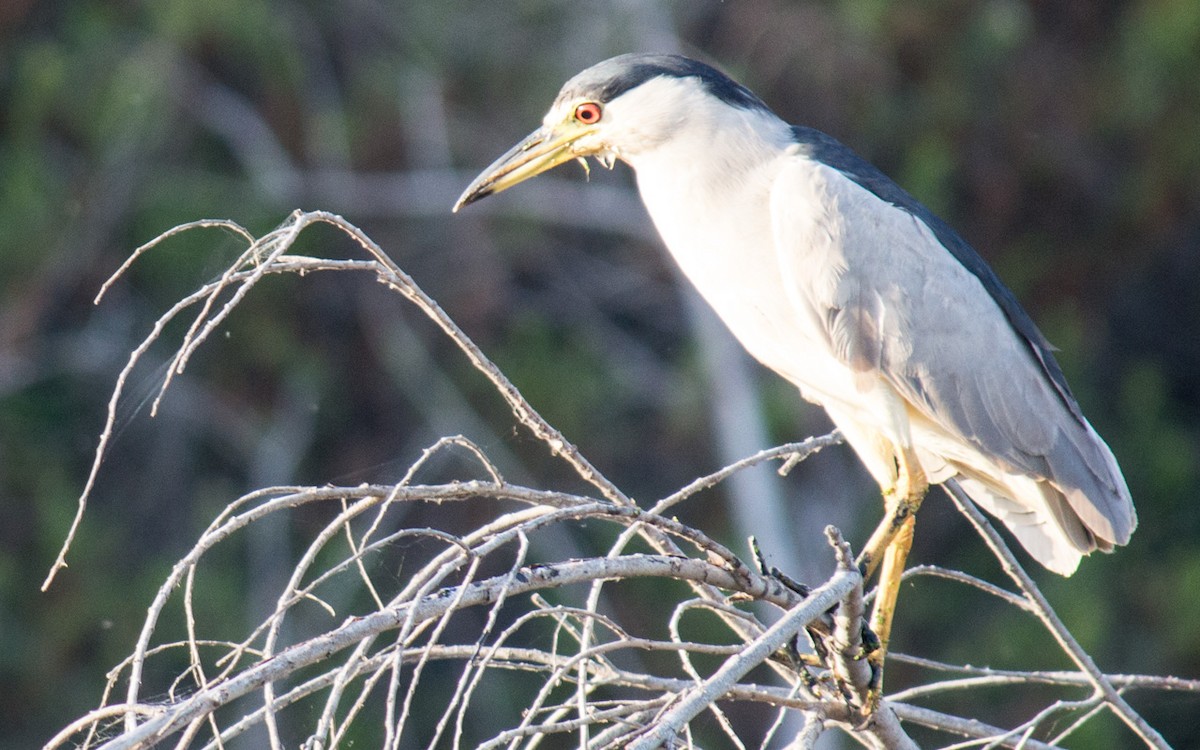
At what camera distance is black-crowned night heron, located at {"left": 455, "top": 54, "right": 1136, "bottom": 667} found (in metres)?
2.28

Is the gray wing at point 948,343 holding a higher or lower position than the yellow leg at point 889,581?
higher

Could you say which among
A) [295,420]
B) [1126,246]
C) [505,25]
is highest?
[505,25]

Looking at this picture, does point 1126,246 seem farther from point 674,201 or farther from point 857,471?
point 674,201

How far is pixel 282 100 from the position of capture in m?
6.09

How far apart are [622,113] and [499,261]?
368 cm

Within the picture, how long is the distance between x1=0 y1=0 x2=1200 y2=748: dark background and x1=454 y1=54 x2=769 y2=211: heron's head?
305 centimetres

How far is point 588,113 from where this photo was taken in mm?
2445

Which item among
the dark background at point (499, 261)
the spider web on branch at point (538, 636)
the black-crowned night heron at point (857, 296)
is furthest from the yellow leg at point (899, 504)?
the dark background at point (499, 261)

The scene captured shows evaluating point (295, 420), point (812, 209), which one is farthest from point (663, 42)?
point (812, 209)

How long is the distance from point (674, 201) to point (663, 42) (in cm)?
362

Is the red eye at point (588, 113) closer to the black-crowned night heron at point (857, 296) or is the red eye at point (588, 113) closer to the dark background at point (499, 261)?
the black-crowned night heron at point (857, 296)

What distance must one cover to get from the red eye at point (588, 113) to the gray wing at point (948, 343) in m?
0.38

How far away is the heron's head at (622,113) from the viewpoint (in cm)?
242

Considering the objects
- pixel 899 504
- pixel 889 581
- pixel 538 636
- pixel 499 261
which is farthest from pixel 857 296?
pixel 499 261
